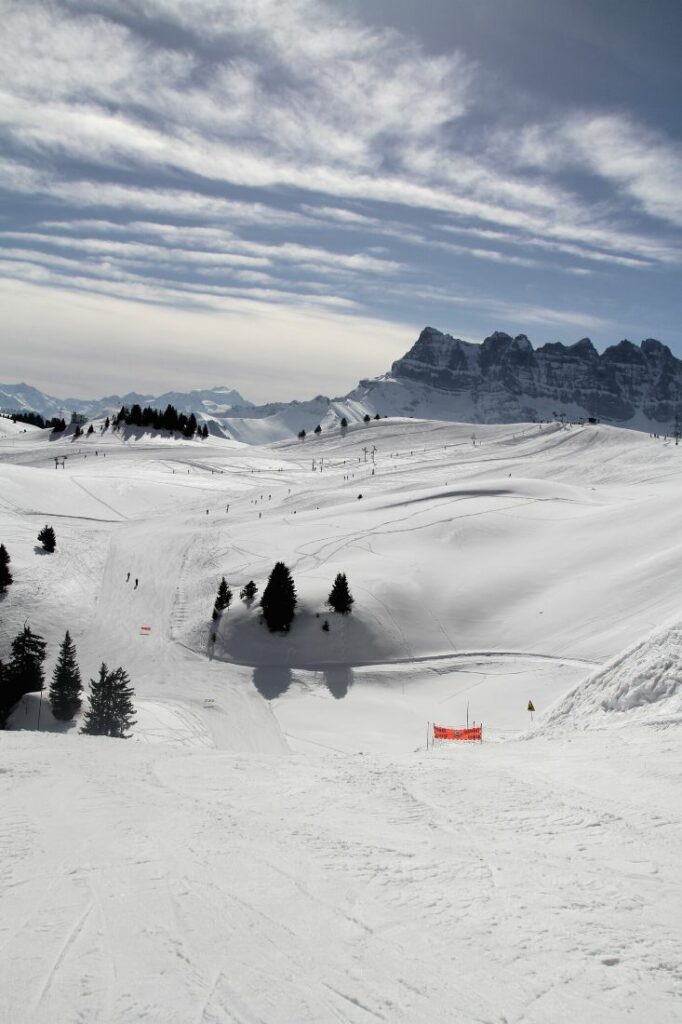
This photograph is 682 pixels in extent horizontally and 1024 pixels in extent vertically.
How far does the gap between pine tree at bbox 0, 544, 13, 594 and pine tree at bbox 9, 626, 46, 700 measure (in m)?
13.6

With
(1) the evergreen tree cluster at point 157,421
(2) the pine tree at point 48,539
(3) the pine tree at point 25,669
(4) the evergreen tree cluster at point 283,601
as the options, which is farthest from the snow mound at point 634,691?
(1) the evergreen tree cluster at point 157,421

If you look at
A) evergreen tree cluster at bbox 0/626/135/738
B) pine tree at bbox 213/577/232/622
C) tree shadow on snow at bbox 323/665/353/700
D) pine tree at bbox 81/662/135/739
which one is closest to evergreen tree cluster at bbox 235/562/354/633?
pine tree at bbox 213/577/232/622

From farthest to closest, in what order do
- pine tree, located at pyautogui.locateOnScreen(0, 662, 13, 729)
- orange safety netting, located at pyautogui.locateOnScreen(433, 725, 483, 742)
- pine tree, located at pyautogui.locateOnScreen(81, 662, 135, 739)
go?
pine tree, located at pyautogui.locateOnScreen(0, 662, 13, 729), pine tree, located at pyautogui.locateOnScreen(81, 662, 135, 739), orange safety netting, located at pyautogui.locateOnScreen(433, 725, 483, 742)

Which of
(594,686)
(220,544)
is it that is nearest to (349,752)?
(594,686)

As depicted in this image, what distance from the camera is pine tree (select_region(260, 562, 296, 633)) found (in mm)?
44094

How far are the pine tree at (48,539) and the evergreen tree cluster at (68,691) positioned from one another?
72.2 ft

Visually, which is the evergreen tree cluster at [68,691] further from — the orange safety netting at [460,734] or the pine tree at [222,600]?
the orange safety netting at [460,734]

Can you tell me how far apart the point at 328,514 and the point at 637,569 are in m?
35.4

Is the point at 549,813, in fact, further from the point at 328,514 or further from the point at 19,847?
the point at 328,514

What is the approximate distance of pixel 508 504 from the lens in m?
65.9

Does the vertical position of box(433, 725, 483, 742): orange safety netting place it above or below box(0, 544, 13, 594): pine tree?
below

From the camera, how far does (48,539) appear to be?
5556 cm

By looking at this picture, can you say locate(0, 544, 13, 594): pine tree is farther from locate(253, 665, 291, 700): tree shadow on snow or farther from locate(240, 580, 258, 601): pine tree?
locate(253, 665, 291, 700): tree shadow on snow

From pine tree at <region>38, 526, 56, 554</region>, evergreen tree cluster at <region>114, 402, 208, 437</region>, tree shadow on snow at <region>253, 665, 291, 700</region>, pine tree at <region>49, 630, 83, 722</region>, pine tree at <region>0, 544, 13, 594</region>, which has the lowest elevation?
tree shadow on snow at <region>253, 665, 291, 700</region>
